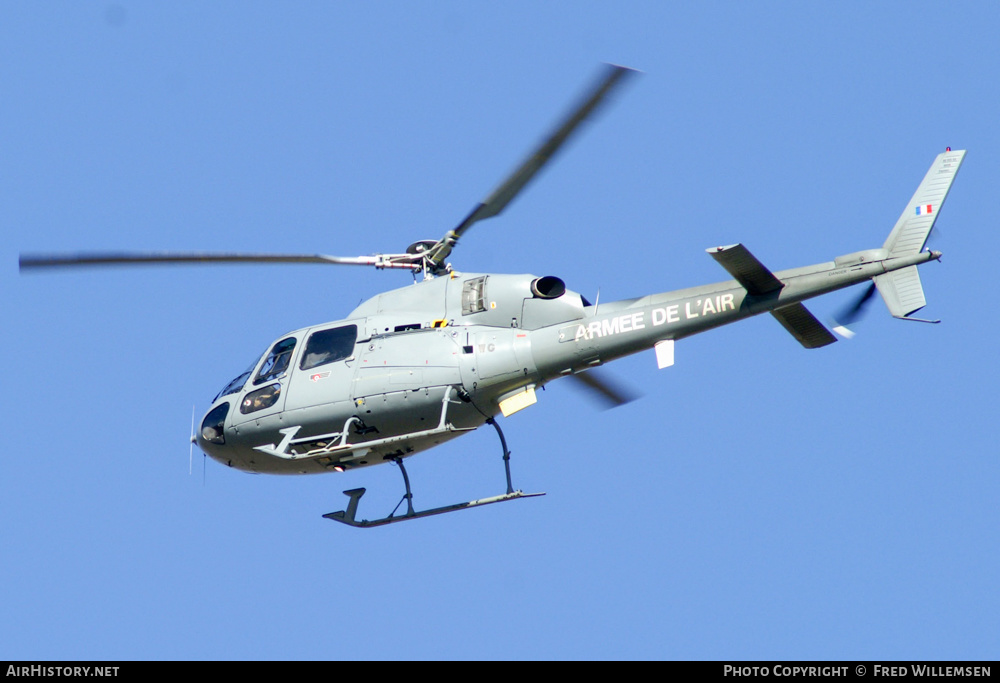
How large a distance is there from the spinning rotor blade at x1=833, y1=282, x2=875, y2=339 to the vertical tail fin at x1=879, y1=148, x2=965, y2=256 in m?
0.58

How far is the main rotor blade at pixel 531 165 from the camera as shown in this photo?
15414mm

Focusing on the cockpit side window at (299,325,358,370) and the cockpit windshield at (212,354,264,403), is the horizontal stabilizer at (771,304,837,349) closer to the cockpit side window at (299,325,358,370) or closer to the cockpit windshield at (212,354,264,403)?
the cockpit side window at (299,325,358,370)

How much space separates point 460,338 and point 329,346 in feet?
6.41

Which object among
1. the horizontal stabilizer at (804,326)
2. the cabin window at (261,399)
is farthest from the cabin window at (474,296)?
the horizontal stabilizer at (804,326)

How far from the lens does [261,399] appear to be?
19281 mm

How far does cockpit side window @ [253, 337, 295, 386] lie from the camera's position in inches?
764

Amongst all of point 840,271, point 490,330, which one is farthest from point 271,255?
point 840,271

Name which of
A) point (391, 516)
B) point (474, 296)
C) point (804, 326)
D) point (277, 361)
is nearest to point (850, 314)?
point (804, 326)

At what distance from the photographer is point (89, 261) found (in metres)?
17.6

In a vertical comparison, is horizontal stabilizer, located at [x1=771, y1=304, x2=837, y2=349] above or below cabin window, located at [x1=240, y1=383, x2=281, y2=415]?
above

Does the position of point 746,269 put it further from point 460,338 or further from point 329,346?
point 329,346

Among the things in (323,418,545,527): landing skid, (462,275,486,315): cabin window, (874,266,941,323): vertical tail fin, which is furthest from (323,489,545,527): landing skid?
(874,266,941,323): vertical tail fin
